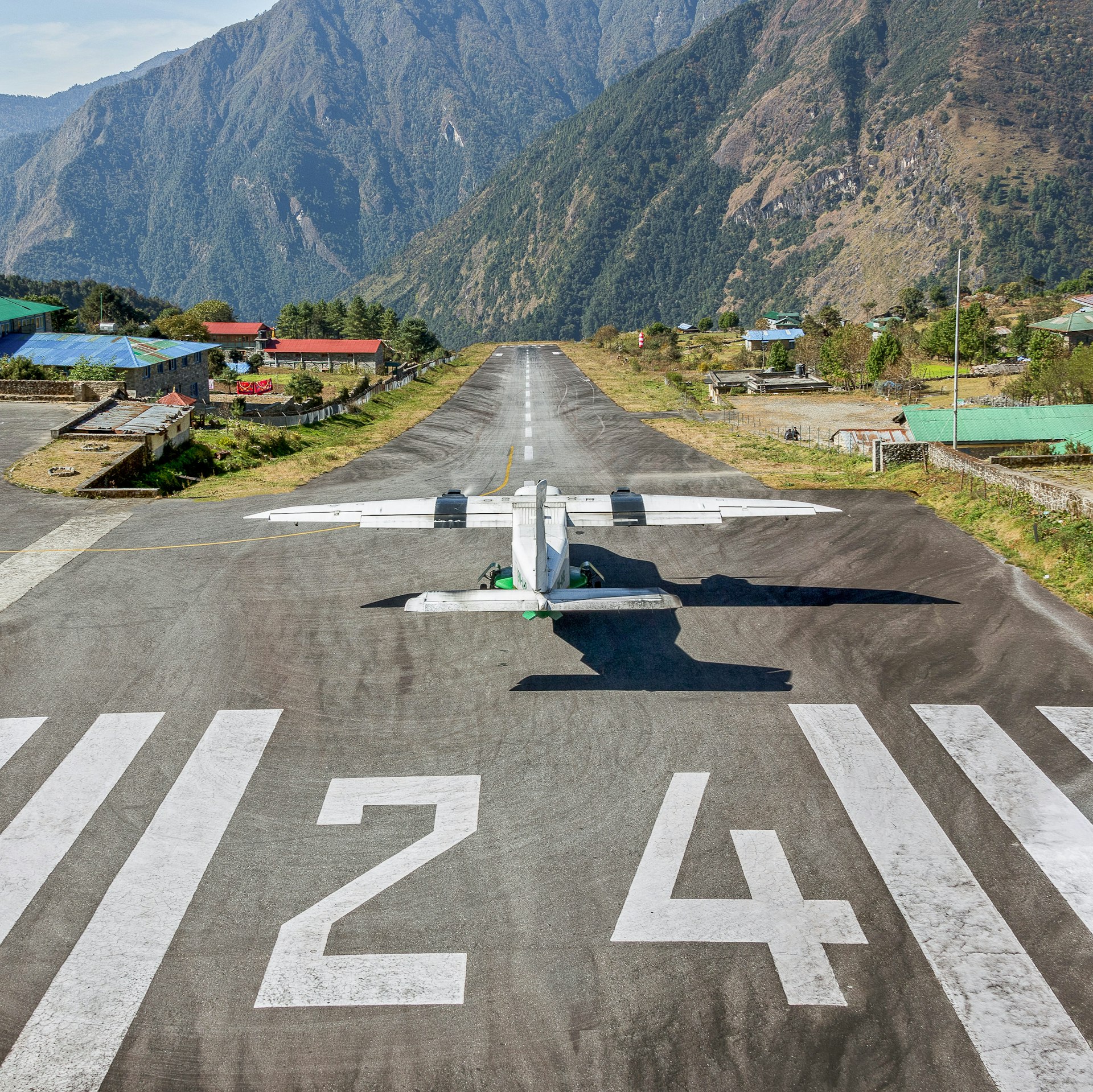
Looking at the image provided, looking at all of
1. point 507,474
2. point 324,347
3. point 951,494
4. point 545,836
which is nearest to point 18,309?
point 324,347

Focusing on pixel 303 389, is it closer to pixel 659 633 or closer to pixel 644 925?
pixel 659 633

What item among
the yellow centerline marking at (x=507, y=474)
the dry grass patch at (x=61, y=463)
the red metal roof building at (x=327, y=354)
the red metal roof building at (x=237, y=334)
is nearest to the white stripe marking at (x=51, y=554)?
the dry grass patch at (x=61, y=463)

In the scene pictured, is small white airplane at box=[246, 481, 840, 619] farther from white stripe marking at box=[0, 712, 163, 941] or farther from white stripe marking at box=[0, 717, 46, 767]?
white stripe marking at box=[0, 717, 46, 767]

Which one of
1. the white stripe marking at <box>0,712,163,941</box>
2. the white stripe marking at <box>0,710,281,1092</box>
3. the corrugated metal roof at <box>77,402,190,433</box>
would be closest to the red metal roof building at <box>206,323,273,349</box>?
the corrugated metal roof at <box>77,402,190,433</box>

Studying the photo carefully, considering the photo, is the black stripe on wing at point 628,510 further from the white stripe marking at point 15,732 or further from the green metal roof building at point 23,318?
the green metal roof building at point 23,318

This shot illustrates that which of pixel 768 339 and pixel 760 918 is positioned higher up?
pixel 768 339

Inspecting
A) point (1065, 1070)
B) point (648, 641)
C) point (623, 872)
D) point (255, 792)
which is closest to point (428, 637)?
point (648, 641)
